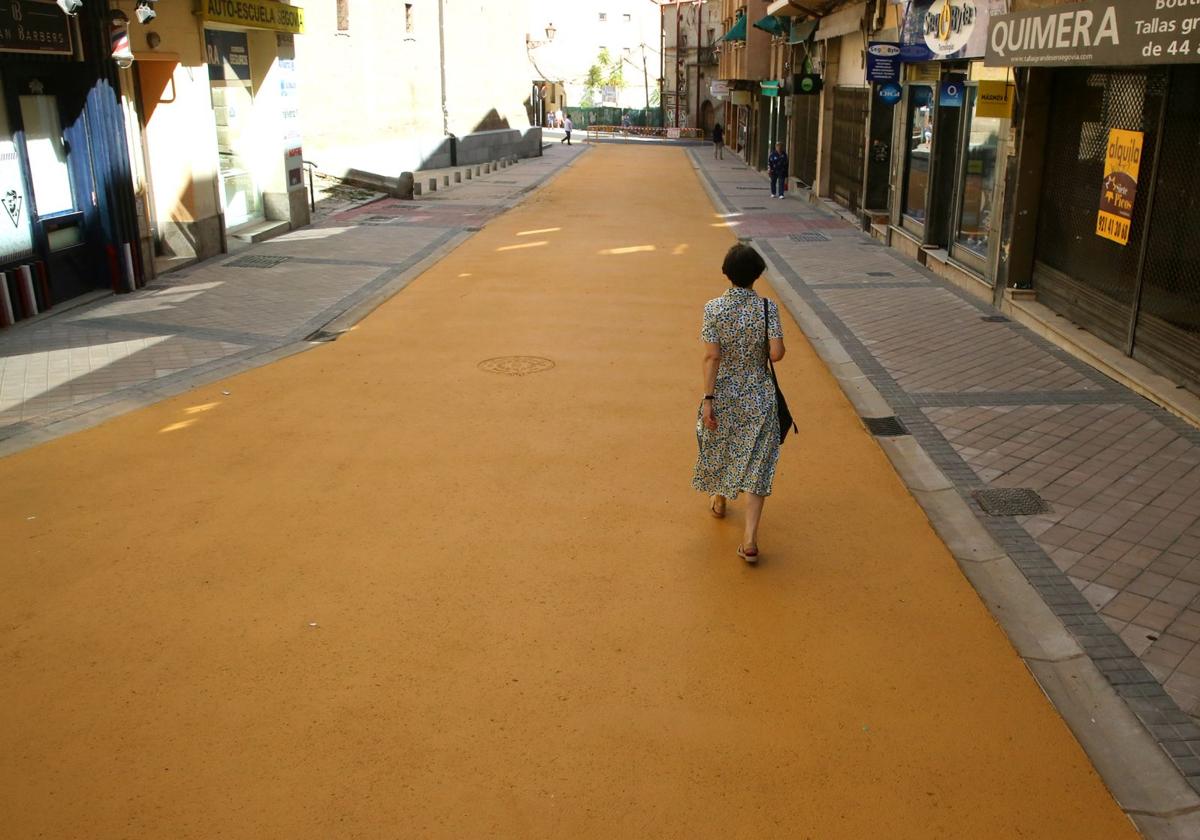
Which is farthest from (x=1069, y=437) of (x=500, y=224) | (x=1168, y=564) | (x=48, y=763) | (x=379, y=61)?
(x=379, y=61)

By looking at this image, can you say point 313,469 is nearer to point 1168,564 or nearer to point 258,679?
point 258,679

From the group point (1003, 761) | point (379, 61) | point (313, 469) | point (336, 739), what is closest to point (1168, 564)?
point (1003, 761)

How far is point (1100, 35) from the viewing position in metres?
9.54

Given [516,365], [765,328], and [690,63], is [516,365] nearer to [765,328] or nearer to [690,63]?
[765,328]

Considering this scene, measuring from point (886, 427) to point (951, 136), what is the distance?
9768mm

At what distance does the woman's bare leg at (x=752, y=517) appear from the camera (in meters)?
6.21

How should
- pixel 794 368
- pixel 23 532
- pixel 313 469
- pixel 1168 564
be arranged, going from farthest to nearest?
pixel 794 368 < pixel 313 469 < pixel 23 532 < pixel 1168 564

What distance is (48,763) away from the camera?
14.4 feet

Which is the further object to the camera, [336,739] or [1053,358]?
[1053,358]

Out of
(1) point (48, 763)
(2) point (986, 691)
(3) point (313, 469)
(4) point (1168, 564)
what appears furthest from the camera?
(3) point (313, 469)

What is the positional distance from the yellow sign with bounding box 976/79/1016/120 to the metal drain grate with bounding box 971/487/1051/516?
7.31 m

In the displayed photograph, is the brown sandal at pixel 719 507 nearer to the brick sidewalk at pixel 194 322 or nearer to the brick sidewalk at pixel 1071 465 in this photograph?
the brick sidewalk at pixel 1071 465

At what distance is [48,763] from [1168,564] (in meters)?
5.90

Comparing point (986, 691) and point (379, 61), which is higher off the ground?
Result: point (379, 61)
